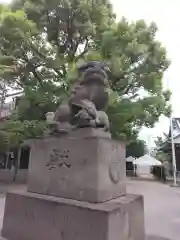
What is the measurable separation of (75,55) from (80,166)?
9.90 meters

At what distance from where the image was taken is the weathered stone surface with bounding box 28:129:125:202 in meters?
2.93

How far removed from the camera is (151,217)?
233 inches

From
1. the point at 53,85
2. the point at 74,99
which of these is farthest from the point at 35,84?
the point at 74,99

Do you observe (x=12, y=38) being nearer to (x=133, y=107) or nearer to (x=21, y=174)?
(x=133, y=107)

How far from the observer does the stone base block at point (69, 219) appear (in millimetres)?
2594

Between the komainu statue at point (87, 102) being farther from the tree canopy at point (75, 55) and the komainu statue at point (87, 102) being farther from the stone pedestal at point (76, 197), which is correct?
the tree canopy at point (75, 55)

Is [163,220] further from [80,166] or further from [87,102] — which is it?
[87,102]

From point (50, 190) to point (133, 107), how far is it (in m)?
6.61

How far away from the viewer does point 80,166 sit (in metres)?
3.05

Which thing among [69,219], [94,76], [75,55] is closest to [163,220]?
[69,219]

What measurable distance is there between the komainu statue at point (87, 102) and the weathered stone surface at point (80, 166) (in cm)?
19

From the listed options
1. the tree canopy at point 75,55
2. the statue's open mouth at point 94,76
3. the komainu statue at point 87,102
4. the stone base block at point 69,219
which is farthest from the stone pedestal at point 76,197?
the tree canopy at point 75,55

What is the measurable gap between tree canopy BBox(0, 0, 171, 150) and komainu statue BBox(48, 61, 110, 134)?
193 inches

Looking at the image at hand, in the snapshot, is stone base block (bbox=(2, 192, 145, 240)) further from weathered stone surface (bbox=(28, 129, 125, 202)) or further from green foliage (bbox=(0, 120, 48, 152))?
green foliage (bbox=(0, 120, 48, 152))
